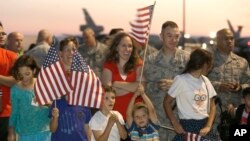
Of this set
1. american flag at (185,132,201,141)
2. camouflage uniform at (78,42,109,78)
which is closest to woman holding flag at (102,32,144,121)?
american flag at (185,132,201,141)

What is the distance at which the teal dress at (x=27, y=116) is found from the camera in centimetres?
680

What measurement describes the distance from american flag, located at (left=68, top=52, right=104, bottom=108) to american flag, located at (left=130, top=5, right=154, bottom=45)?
2.83 ft

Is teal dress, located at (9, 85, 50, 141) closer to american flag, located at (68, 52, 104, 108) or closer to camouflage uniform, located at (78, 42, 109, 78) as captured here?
american flag, located at (68, 52, 104, 108)

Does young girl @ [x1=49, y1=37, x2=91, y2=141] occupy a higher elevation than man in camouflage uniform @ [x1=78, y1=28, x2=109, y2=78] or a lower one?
lower

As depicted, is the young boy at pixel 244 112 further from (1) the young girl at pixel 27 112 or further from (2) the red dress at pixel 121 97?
(1) the young girl at pixel 27 112

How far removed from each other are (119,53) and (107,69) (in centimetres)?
24

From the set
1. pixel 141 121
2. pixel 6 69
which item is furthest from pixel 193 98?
pixel 6 69

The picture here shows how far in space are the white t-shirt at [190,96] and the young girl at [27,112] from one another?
1497 millimetres

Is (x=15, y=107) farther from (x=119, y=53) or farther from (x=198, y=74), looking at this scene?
(x=198, y=74)

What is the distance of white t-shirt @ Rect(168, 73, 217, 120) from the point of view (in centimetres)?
660

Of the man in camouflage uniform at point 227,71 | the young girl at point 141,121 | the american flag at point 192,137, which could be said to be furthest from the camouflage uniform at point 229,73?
the young girl at point 141,121

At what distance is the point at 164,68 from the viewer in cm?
730

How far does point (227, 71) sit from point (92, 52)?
227 centimetres

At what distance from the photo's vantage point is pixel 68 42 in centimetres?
683
